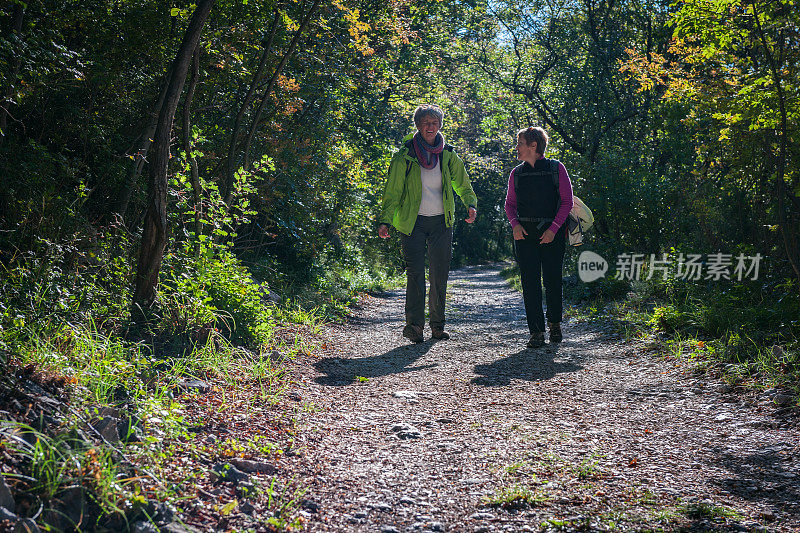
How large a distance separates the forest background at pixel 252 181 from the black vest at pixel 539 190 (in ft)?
5.74

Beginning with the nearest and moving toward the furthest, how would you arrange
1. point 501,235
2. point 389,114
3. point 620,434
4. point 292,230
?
point 620,434 < point 292,230 < point 389,114 < point 501,235

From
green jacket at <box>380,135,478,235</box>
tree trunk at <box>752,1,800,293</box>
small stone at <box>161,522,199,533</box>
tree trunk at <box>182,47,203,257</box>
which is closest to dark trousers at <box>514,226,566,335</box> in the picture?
green jacket at <box>380,135,478,235</box>

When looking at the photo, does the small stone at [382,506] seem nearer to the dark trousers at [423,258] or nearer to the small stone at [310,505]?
the small stone at [310,505]

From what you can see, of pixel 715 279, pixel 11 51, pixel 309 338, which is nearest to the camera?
pixel 11 51

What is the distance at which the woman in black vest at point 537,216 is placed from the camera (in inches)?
261

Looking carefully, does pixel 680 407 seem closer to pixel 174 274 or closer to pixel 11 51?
pixel 174 274

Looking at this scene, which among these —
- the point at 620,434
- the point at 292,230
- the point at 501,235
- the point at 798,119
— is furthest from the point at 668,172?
the point at 501,235

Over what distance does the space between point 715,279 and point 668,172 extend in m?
4.67

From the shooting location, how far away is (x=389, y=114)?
60.5ft

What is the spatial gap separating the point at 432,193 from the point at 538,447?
3.76m

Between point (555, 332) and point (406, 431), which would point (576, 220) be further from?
point (406, 431)

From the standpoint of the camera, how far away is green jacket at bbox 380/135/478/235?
688cm

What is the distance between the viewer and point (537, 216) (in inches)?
264

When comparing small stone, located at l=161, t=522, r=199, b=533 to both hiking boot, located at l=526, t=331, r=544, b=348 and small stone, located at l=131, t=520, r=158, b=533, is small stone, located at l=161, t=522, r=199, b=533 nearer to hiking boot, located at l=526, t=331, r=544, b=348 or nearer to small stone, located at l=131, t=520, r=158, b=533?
small stone, located at l=131, t=520, r=158, b=533
